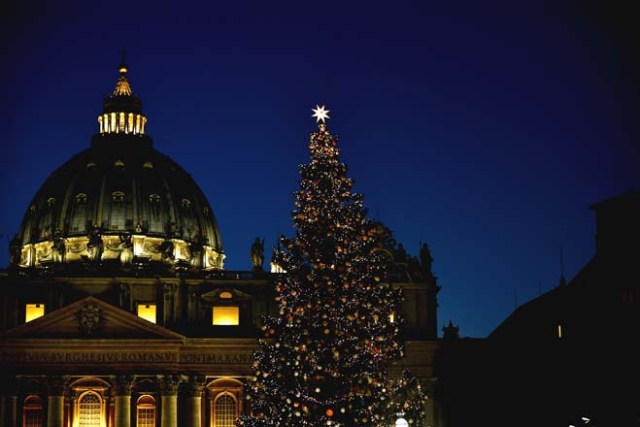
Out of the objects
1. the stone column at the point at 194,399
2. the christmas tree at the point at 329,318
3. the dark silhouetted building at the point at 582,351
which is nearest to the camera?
the christmas tree at the point at 329,318

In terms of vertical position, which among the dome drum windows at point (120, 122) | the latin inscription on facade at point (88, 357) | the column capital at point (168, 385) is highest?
the dome drum windows at point (120, 122)

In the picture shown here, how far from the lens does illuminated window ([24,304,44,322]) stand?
106562mm

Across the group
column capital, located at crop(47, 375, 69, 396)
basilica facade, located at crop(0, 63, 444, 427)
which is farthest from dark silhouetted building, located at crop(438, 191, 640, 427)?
column capital, located at crop(47, 375, 69, 396)

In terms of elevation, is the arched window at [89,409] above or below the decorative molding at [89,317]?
below

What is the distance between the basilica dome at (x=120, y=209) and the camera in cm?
12800

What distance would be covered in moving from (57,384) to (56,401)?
1.03 meters

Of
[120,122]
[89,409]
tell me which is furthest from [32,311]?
[120,122]

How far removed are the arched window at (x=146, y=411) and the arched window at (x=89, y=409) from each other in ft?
8.12

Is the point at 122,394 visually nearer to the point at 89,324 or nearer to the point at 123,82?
the point at 89,324

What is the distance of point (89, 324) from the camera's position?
103m

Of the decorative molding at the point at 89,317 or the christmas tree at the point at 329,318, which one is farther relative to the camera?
the decorative molding at the point at 89,317

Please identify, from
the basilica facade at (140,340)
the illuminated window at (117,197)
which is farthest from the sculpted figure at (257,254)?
the illuminated window at (117,197)

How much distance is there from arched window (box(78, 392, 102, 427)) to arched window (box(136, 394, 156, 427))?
8.12ft

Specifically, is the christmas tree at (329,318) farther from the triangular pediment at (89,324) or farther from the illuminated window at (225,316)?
the illuminated window at (225,316)
